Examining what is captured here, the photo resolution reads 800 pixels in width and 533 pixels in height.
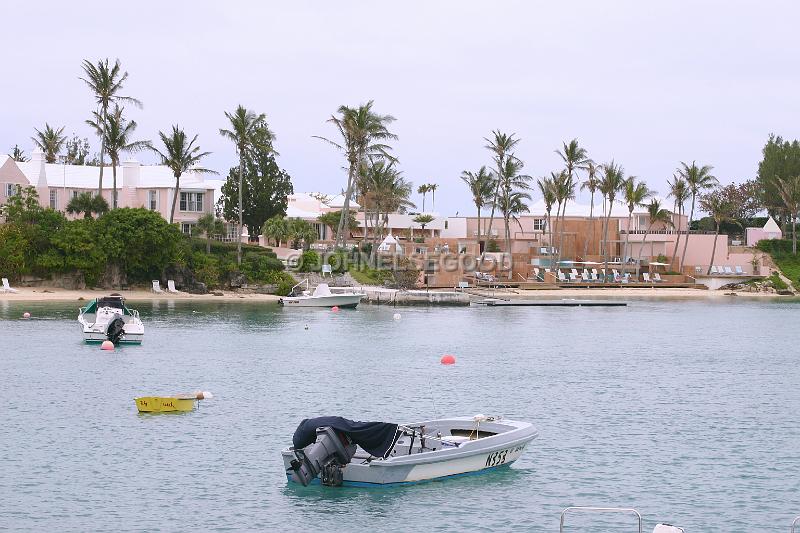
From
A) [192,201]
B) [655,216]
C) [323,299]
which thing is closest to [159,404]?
[323,299]

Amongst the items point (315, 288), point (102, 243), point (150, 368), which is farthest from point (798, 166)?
point (150, 368)

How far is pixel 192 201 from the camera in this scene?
10800 centimetres

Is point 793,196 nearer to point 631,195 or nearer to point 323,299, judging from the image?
point 631,195

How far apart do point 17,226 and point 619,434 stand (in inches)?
2638

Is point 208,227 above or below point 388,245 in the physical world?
above

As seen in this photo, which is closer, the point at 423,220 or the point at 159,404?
the point at 159,404

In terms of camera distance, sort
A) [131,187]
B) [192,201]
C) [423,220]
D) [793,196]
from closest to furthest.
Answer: [131,187], [192,201], [793,196], [423,220]

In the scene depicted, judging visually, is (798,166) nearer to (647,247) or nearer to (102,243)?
(647,247)

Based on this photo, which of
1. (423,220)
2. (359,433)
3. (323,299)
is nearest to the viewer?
(359,433)

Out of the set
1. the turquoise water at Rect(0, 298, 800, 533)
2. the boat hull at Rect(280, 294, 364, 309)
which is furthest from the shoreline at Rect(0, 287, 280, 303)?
the turquoise water at Rect(0, 298, 800, 533)

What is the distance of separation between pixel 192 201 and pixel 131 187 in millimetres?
6197

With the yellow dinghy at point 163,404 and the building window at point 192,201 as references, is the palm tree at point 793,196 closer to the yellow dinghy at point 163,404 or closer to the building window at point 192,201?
the building window at point 192,201

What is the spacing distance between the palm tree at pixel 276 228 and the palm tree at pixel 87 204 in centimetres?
1654

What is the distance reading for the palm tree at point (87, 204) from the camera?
9619 centimetres
